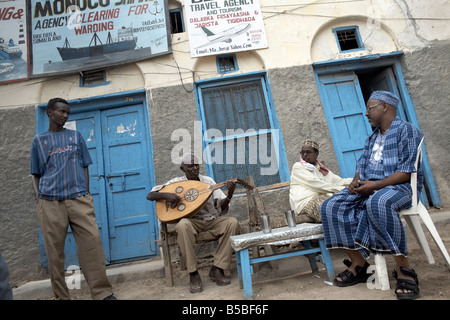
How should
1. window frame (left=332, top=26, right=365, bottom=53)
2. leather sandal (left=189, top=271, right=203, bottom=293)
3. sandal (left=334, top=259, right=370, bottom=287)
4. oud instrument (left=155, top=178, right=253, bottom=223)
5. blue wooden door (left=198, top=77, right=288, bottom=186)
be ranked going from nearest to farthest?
sandal (left=334, top=259, right=370, bottom=287) < leather sandal (left=189, top=271, right=203, bottom=293) < oud instrument (left=155, top=178, right=253, bottom=223) < blue wooden door (left=198, top=77, right=288, bottom=186) < window frame (left=332, top=26, right=365, bottom=53)

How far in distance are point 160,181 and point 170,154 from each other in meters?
0.42

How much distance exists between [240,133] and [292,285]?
2.50 m

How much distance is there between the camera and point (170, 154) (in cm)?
421

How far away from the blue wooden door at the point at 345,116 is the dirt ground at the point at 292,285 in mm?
1384

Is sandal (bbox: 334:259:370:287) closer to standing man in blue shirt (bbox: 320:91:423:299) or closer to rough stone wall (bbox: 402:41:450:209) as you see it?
standing man in blue shirt (bbox: 320:91:423:299)

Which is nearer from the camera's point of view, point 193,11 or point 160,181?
point 160,181

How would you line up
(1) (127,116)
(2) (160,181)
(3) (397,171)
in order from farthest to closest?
1. (1) (127,116)
2. (2) (160,181)
3. (3) (397,171)

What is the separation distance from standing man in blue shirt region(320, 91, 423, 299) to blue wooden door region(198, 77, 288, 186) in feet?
6.18

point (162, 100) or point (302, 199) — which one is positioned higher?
point (162, 100)

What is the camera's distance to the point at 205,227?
3.11 m

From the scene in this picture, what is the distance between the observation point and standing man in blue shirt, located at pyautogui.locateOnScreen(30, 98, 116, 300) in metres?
2.54

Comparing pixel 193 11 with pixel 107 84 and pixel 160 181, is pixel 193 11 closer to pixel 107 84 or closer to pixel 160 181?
pixel 107 84

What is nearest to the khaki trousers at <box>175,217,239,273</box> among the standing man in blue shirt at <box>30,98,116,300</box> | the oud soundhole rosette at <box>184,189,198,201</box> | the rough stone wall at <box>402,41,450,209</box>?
the oud soundhole rosette at <box>184,189,198,201</box>
